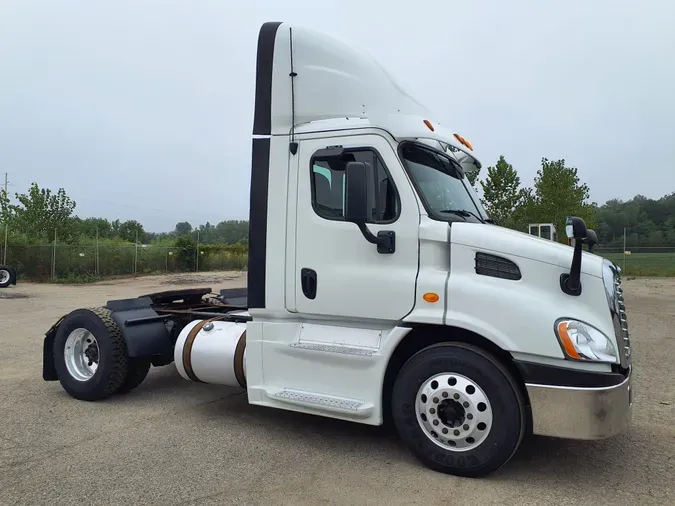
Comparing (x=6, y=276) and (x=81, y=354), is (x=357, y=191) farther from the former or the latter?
(x=6, y=276)

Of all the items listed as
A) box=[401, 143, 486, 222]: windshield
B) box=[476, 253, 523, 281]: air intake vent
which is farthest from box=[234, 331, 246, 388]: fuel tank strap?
box=[476, 253, 523, 281]: air intake vent

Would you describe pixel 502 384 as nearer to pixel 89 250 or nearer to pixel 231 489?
pixel 231 489

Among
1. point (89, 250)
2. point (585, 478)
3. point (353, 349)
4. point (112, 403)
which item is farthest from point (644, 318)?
point (89, 250)

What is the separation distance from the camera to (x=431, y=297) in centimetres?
394

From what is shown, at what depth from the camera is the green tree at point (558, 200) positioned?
23995mm

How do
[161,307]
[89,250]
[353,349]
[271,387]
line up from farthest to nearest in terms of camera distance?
[89,250], [161,307], [271,387], [353,349]

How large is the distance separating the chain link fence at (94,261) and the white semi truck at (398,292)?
1005 inches

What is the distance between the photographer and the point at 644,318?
12867 mm

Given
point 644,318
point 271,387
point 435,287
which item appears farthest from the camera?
point 644,318

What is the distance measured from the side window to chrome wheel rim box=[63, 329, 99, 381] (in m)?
3.43

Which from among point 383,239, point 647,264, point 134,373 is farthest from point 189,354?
point 647,264

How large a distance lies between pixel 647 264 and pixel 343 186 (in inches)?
1231

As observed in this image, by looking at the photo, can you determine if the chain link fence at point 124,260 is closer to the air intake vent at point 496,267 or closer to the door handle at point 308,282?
the door handle at point 308,282

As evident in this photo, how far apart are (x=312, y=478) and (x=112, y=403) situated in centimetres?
302
